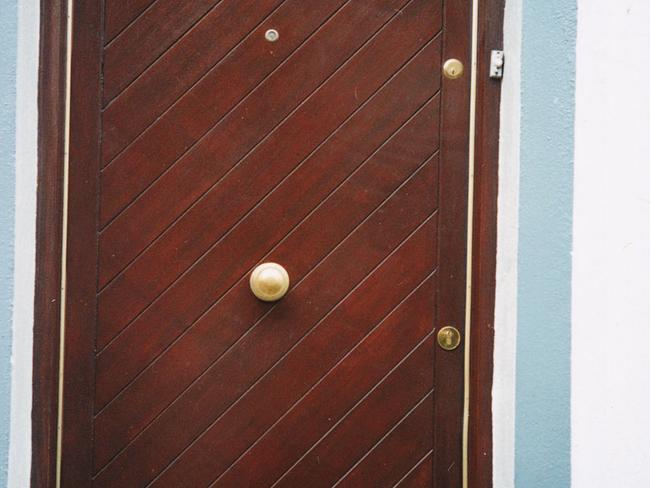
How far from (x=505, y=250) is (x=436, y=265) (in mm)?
201

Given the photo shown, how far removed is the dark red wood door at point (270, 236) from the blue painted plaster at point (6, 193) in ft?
0.55

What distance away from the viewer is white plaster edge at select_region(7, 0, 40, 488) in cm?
186

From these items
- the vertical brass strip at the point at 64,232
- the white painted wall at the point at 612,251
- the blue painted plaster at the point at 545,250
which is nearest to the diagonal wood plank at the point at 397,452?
the blue painted plaster at the point at 545,250

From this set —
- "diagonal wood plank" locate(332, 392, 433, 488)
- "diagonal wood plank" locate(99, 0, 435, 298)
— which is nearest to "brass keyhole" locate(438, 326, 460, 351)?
"diagonal wood plank" locate(332, 392, 433, 488)

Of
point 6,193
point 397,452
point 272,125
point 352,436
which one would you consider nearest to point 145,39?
point 272,125

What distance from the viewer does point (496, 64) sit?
76.5 inches

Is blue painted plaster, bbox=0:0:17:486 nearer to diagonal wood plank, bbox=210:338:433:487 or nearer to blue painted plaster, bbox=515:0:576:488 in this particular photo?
diagonal wood plank, bbox=210:338:433:487

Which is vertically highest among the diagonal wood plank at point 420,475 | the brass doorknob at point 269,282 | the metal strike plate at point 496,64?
the metal strike plate at point 496,64

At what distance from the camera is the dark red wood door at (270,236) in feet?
6.47

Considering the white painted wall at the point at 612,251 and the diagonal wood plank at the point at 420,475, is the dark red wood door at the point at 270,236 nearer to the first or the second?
the diagonal wood plank at the point at 420,475

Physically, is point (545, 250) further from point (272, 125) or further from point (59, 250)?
point (59, 250)

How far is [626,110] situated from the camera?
72.6 inches

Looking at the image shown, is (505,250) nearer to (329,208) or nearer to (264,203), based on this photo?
(329,208)

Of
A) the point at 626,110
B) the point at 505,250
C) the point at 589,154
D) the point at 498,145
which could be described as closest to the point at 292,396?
the point at 505,250
